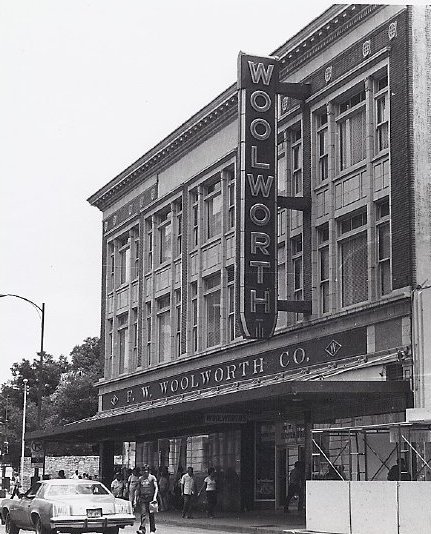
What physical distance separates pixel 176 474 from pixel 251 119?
1892 centimetres

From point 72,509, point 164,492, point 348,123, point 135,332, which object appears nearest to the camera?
point 72,509

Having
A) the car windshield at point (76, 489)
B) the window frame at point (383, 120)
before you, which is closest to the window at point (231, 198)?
the window frame at point (383, 120)

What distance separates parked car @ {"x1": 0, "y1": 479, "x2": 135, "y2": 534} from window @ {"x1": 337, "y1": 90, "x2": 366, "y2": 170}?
14269mm

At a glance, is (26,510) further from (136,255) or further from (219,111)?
(136,255)

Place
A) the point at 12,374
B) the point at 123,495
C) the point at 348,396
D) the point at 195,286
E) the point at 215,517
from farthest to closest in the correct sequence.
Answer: the point at 12,374 → the point at 195,286 → the point at 123,495 → the point at 215,517 → the point at 348,396

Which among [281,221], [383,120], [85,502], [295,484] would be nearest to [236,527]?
[295,484]

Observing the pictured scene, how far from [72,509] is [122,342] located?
32.2 meters

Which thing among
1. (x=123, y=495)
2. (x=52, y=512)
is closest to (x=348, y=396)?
(x=52, y=512)

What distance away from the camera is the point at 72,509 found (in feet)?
80.8

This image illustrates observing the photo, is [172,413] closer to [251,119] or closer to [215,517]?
[215,517]

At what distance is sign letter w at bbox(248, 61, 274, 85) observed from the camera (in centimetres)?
3557

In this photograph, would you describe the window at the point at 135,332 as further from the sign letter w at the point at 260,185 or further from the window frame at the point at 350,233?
the window frame at the point at 350,233

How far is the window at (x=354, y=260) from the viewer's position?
111 feet

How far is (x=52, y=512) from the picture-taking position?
80.5ft
